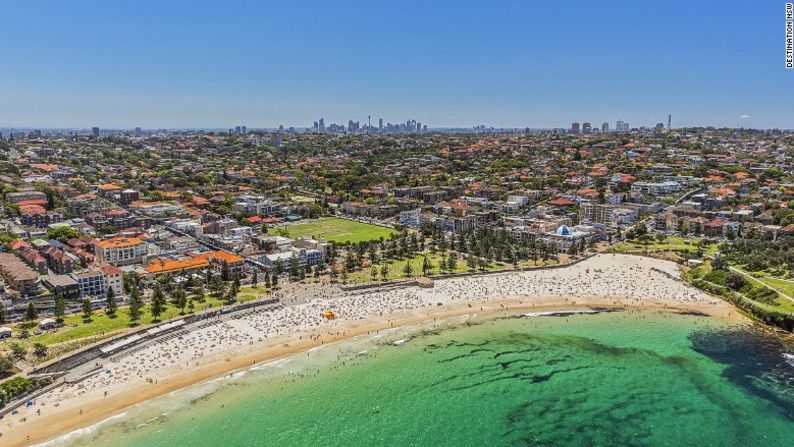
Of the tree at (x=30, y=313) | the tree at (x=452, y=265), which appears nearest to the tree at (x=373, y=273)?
Result: the tree at (x=452, y=265)

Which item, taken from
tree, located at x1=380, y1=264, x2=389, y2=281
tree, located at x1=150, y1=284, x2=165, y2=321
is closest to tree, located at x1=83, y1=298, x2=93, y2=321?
tree, located at x1=150, y1=284, x2=165, y2=321

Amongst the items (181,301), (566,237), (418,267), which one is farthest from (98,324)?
(566,237)

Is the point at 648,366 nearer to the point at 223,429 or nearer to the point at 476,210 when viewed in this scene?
the point at 223,429

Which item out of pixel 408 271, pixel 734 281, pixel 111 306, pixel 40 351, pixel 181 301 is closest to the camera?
pixel 40 351

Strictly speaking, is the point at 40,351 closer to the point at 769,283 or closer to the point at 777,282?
the point at 769,283

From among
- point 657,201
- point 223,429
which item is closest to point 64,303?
point 223,429
